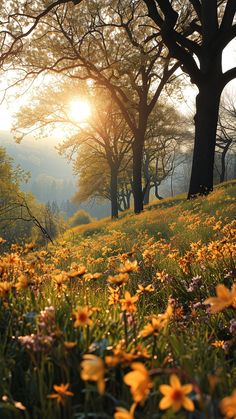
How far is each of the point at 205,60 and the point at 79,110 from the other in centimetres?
1821

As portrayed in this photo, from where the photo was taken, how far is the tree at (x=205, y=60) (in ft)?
45.1

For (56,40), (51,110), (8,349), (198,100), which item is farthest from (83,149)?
(8,349)

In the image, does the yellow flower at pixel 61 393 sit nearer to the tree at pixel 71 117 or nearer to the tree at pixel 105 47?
the tree at pixel 105 47

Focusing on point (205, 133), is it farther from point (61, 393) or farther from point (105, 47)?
point (61, 393)

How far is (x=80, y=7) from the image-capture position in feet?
64.6

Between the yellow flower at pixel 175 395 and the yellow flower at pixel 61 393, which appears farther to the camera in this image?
the yellow flower at pixel 61 393

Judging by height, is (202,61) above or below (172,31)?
below

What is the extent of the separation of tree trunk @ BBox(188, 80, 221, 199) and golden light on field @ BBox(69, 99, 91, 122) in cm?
1660

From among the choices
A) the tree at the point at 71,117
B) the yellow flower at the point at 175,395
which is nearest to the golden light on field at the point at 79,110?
the tree at the point at 71,117

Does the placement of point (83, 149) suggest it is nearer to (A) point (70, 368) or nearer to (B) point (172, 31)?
(B) point (172, 31)

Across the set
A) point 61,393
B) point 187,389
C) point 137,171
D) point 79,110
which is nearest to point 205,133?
point 137,171

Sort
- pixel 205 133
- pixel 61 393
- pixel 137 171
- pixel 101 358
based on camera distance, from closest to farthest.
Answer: pixel 61 393 → pixel 101 358 → pixel 205 133 → pixel 137 171

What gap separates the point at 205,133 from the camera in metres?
14.7

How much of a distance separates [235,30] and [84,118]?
64.9 ft
